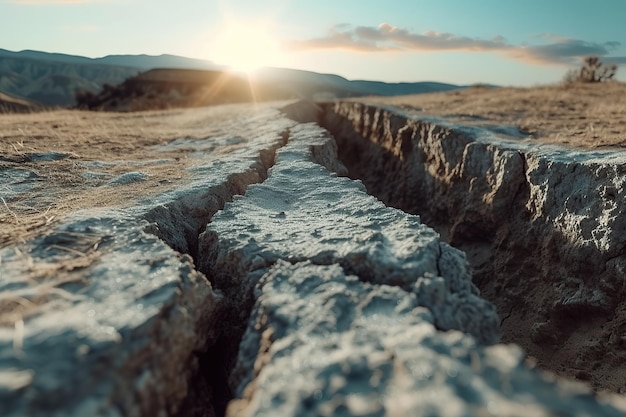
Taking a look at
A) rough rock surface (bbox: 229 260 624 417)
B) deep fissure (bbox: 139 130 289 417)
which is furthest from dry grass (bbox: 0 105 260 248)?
rough rock surface (bbox: 229 260 624 417)

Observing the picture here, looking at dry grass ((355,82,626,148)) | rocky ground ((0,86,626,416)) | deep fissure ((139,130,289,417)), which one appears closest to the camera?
rocky ground ((0,86,626,416))

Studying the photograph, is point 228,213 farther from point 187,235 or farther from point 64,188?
point 64,188

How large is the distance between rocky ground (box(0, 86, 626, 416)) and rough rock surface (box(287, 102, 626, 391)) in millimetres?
14

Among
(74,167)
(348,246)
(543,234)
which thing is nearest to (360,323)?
(348,246)

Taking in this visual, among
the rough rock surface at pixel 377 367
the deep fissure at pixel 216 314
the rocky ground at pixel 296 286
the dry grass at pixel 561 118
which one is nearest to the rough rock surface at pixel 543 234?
the rocky ground at pixel 296 286

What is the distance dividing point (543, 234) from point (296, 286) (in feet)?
8.39

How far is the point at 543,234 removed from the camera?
3611 mm

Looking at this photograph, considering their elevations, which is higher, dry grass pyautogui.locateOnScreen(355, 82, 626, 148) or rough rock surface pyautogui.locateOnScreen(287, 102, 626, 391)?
dry grass pyautogui.locateOnScreen(355, 82, 626, 148)

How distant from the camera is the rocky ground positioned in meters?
1.21

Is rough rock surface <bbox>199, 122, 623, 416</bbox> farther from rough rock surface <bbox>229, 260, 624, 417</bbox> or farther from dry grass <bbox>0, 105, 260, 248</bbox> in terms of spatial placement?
dry grass <bbox>0, 105, 260, 248</bbox>

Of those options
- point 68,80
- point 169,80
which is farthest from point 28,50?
point 169,80

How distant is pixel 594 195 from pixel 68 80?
87.2 meters

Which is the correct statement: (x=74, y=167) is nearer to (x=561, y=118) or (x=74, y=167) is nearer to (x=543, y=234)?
(x=543, y=234)

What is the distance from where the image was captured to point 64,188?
10.8 ft
